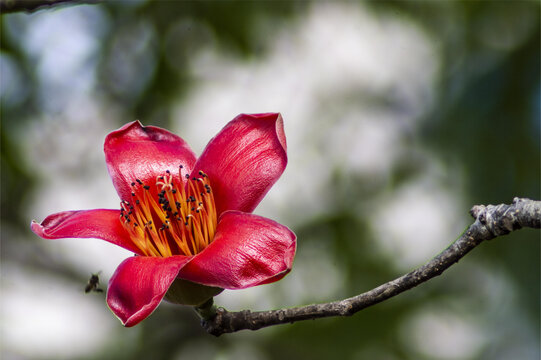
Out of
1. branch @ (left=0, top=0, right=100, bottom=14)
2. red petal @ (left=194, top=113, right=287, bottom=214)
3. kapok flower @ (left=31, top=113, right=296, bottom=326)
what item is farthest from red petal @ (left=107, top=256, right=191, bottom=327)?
branch @ (left=0, top=0, right=100, bottom=14)

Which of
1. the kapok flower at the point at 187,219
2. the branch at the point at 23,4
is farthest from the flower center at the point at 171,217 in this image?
the branch at the point at 23,4

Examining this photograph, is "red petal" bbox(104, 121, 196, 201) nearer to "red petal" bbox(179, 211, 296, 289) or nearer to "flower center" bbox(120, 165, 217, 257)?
"flower center" bbox(120, 165, 217, 257)

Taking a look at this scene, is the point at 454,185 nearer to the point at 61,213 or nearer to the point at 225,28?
the point at 225,28

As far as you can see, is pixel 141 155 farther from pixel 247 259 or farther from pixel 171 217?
pixel 247 259

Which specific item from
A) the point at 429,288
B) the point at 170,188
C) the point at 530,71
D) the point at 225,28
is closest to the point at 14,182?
the point at 225,28

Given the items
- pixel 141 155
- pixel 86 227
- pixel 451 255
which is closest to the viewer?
pixel 451 255

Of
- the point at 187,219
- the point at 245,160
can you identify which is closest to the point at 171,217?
the point at 187,219
